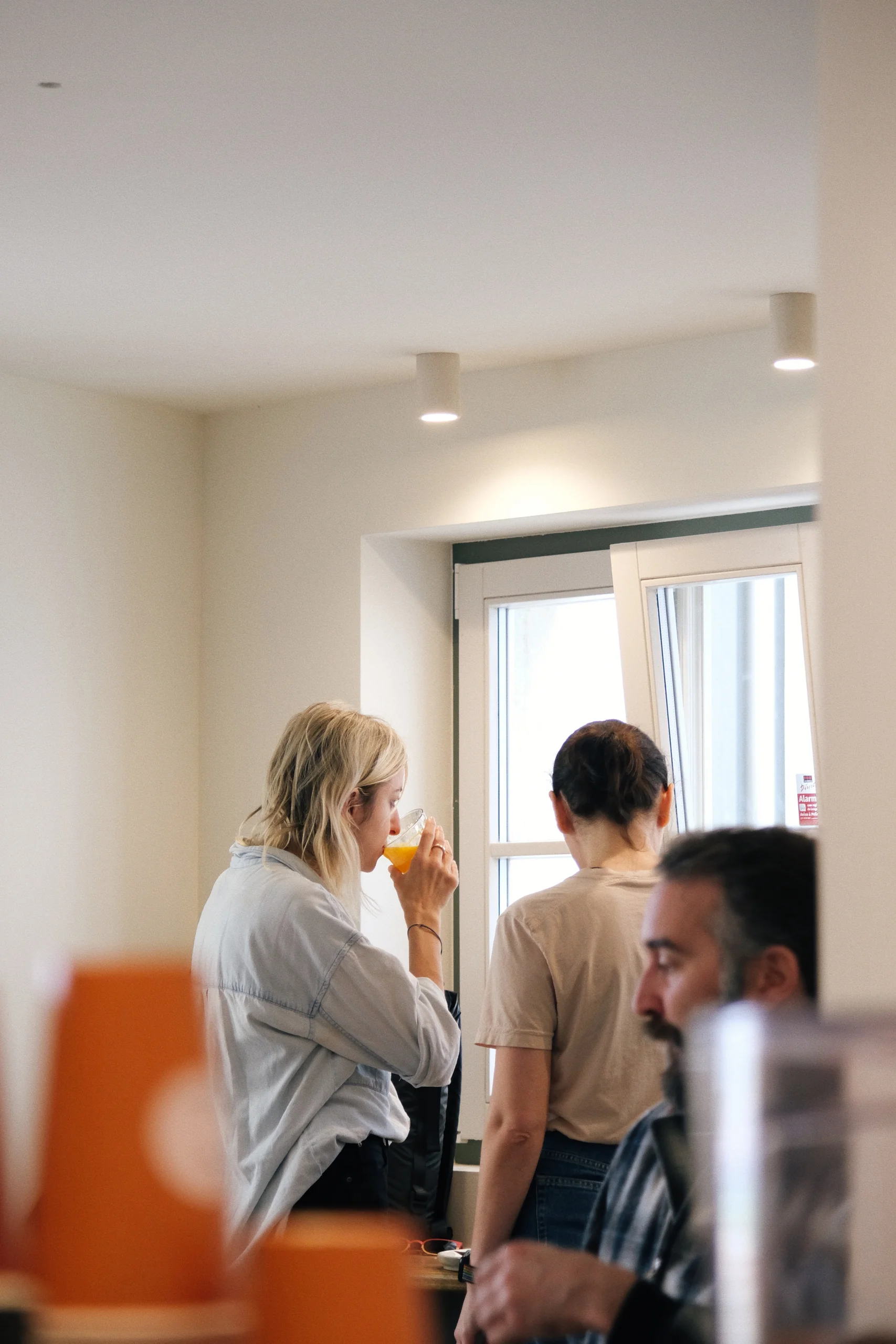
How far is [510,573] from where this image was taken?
14.0 feet

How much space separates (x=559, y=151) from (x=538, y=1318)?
2.03 meters

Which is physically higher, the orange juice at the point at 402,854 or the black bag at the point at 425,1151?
the orange juice at the point at 402,854

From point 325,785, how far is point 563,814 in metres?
0.40

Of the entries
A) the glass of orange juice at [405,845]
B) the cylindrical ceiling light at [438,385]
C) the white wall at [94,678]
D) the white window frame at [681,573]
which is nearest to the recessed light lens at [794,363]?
the white window frame at [681,573]

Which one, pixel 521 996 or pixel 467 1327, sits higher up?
pixel 521 996

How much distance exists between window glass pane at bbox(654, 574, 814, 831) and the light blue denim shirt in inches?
62.1

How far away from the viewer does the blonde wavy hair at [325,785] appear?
8.09ft

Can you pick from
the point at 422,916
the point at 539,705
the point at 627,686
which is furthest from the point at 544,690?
the point at 422,916

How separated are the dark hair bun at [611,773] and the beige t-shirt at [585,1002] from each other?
0.12 metres

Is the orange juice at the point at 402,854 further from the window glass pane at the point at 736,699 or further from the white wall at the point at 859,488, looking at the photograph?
the white wall at the point at 859,488

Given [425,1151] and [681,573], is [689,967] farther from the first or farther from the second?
[681,573]

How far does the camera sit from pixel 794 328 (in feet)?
11.0

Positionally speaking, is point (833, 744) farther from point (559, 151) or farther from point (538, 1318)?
point (559, 151)

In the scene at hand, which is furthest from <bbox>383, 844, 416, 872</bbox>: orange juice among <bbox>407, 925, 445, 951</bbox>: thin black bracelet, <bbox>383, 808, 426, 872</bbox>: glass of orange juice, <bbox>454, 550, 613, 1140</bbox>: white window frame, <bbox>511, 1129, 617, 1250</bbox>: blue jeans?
<bbox>454, 550, 613, 1140</bbox>: white window frame
